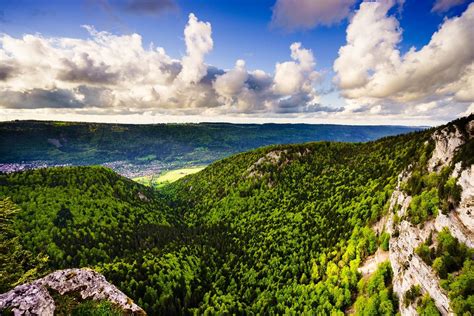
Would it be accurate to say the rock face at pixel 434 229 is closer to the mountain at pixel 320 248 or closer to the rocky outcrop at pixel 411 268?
the rocky outcrop at pixel 411 268

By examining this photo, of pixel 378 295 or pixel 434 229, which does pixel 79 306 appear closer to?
pixel 378 295

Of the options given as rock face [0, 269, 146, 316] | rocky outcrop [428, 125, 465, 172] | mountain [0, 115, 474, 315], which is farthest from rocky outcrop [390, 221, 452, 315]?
rock face [0, 269, 146, 316]

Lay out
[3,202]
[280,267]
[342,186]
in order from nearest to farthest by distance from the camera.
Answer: [3,202] < [280,267] < [342,186]

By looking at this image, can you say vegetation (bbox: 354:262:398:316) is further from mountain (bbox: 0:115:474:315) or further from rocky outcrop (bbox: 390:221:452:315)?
rocky outcrop (bbox: 390:221:452:315)

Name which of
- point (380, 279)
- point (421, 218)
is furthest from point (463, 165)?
point (380, 279)

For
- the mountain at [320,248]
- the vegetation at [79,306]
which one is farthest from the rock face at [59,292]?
the mountain at [320,248]

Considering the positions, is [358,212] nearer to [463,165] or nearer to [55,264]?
[463,165]
